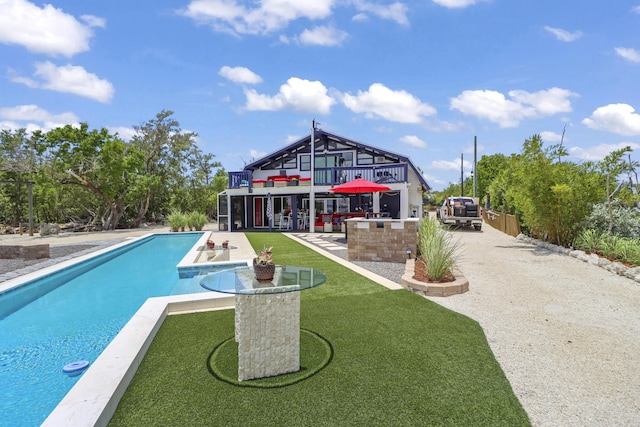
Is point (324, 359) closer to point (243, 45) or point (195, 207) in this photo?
point (243, 45)

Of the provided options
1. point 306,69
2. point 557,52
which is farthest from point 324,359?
point 306,69

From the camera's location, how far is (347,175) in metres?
17.3

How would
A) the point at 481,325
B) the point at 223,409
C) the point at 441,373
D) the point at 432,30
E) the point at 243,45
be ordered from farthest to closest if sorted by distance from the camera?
the point at 243,45, the point at 432,30, the point at 481,325, the point at 441,373, the point at 223,409

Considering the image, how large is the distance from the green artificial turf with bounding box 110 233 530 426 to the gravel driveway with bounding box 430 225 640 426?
261 millimetres

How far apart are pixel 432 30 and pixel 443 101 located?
6.11 meters

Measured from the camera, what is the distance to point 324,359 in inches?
130

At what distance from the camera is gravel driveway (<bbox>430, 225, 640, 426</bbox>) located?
2.66 metres

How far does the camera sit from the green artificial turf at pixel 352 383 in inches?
95.3

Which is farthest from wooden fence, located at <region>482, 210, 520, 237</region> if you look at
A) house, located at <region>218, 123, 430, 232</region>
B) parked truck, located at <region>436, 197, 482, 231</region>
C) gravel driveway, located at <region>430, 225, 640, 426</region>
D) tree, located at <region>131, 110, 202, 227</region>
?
tree, located at <region>131, 110, 202, 227</region>

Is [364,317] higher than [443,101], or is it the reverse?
[443,101]

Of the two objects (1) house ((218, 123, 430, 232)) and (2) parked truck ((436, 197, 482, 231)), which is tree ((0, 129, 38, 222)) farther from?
(2) parked truck ((436, 197, 482, 231))

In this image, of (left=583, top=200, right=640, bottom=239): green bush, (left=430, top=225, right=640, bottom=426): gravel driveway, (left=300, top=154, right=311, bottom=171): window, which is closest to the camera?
(left=430, top=225, right=640, bottom=426): gravel driveway

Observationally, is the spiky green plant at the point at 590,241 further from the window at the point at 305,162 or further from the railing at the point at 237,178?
the railing at the point at 237,178

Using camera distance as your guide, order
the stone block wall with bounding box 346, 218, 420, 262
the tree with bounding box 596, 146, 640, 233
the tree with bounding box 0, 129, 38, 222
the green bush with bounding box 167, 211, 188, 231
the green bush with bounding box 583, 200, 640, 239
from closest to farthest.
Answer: the stone block wall with bounding box 346, 218, 420, 262 < the green bush with bounding box 583, 200, 640, 239 < the tree with bounding box 596, 146, 640, 233 < the green bush with bounding box 167, 211, 188, 231 < the tree with bounding box 0, 129, 38, 222
